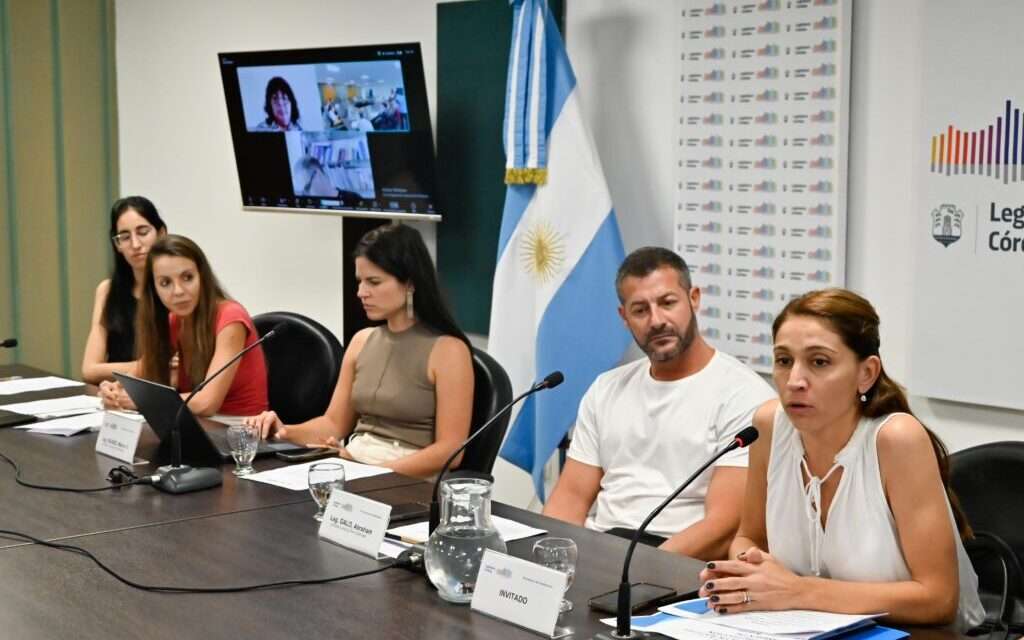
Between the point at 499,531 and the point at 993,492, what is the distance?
934 mm

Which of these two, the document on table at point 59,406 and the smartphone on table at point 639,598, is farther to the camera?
the document on table at point 59,406

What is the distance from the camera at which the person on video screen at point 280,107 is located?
15.6ft

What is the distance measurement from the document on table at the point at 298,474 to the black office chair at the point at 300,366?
2.79 ft

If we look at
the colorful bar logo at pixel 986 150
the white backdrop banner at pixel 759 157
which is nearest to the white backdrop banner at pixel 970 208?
the colorful bar logo at pixel 986 150

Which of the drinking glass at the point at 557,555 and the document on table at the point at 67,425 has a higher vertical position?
the drinking glass at the point at 557,555

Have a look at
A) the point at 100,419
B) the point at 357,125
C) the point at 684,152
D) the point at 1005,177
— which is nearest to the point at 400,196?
the point at 357,125

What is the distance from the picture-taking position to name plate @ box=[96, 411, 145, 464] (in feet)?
9.30

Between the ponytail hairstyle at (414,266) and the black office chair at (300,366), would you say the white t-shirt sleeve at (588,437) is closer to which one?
the ponytail hairstyle at (414,266)

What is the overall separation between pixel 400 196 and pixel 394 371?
1387 mm

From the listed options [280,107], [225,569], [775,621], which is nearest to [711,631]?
[775,621]

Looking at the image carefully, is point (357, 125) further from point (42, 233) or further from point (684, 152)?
point (42, 233)

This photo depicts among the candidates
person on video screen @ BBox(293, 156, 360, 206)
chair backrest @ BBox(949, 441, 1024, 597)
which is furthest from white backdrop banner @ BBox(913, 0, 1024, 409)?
person on video screen @ BBox(293, 156, 360, 206)

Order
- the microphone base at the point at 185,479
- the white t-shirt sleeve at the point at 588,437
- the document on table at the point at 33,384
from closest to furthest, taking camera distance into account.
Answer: the microphone base at the point at 185,479 → the white t-shirt sleeve at the point at 588,437 → the document on table at the point at 33,384

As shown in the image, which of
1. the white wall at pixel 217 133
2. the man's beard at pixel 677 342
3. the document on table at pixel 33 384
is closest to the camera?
the man's beard at pixel 677 342
